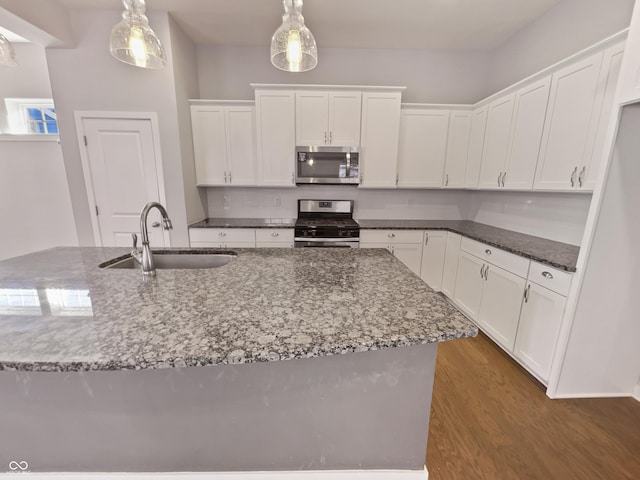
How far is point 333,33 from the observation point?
112 inches

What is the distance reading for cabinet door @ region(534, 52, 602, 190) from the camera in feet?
5.80

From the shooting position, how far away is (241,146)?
3086 millimetres

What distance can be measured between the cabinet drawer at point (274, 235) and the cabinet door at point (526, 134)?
7.59ft

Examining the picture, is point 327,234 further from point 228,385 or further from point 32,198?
point 32,198

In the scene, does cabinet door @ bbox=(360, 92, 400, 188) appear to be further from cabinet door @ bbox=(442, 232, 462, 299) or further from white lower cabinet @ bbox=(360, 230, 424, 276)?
cabinet door @ bbox=(442, 232, 462, 299)

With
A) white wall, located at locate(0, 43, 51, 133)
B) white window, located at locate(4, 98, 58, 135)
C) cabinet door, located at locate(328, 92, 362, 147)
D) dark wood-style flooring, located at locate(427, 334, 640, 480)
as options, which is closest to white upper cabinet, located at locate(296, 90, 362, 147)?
cabinet door, located at locate(328, 92, 362, 147)

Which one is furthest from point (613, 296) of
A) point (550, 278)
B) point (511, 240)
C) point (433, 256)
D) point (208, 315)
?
point (208, 315)

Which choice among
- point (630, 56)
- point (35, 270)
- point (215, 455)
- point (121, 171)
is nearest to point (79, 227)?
point (121, 171)

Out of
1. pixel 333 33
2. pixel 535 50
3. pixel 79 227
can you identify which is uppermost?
pixel 333 33

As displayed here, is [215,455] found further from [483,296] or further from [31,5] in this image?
[31,5]

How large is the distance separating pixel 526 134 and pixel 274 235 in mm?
2626

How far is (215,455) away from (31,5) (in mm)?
3619

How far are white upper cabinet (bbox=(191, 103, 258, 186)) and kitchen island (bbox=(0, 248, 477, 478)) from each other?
6.96 feet

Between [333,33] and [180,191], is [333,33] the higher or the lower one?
the higher one
